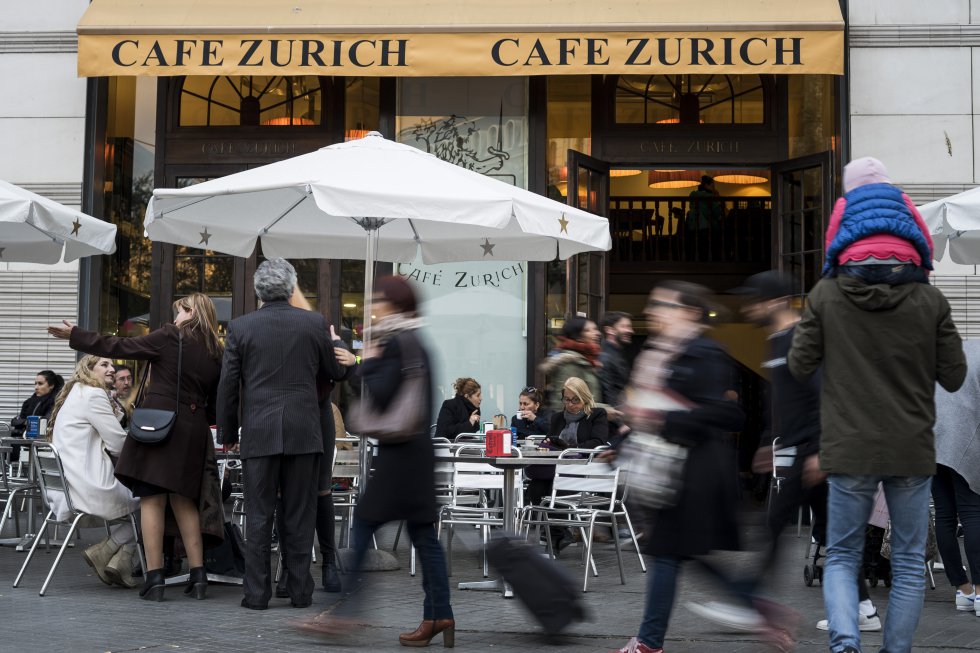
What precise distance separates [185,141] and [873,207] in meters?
9.87

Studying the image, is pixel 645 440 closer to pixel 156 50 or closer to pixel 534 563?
pixel 534 563

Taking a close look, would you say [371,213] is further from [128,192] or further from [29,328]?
[128,192]

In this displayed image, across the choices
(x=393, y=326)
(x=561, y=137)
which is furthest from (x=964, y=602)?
(x=561, y=137)

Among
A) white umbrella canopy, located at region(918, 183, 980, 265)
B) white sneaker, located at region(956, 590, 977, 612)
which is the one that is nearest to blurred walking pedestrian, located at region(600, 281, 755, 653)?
white sneaker, located at region(956, 590, 977, 612)

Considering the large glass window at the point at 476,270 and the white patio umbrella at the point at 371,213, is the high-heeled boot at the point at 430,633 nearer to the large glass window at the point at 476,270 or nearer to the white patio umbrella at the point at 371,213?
the white patio umbrella at the point at 371,213

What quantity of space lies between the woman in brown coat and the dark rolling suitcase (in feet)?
7.66

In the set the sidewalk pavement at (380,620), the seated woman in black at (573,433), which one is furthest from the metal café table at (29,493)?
the seated woman in black at (573,433)

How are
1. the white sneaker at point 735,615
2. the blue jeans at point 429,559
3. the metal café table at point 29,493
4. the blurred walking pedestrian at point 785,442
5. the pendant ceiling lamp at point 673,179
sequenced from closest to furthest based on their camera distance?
the white sneaker at point 735,615
the blurred walking pedestrian at point 785,442
the blue jeans at point 429,559
the metal café table at point 29,493
the pendant ceiling lamp at point 673,179

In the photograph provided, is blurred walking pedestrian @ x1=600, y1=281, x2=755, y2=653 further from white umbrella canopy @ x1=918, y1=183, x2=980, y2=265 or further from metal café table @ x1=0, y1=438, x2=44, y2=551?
metal café table @ x1=0, y1=438, x2=44, y2=551

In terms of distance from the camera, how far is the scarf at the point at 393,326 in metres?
5.88

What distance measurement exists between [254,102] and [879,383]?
32.5ft

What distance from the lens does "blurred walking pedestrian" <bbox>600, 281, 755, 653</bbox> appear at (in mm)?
5168

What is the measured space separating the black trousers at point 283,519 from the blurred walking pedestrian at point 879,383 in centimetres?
318

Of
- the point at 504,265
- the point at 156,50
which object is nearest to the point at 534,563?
the point at 504,265
